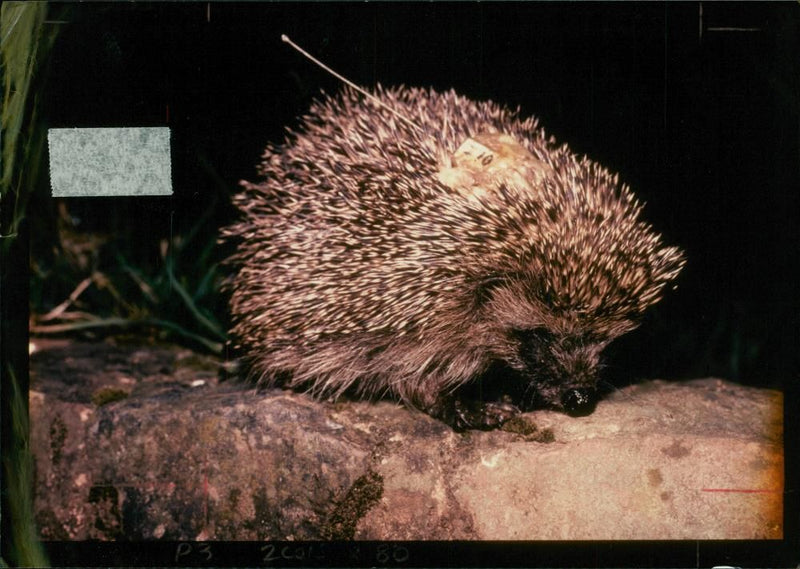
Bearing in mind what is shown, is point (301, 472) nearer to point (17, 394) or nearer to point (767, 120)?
point (17, 394)

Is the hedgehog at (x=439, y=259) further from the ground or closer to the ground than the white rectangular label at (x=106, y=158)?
closer to the ground

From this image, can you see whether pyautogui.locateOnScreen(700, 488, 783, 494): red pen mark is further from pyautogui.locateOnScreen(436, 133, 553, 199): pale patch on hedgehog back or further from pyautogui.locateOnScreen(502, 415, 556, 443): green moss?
pyautogui.locateOnScreen(436, 133, 553, 199): pale patch on hedgehog back

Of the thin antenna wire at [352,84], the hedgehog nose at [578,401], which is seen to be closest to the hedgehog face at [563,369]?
the hedgehog nose at [578,401]

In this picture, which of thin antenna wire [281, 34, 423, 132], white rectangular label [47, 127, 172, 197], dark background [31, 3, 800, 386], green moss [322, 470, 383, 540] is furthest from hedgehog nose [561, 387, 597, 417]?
white rectangular label [47, 127, 172, 197]

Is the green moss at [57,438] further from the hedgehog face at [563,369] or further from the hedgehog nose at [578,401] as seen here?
the hedgehog nose at [578,401]

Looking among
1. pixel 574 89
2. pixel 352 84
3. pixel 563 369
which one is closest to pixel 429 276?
pixel 563 369
